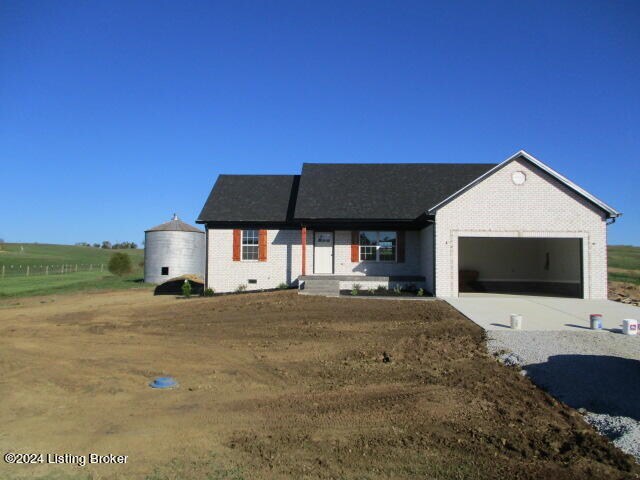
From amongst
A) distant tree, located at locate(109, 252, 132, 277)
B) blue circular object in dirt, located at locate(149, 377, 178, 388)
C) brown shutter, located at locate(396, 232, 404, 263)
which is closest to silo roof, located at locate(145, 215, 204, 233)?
distant tree, located at locate(109, 252, 132, 277)

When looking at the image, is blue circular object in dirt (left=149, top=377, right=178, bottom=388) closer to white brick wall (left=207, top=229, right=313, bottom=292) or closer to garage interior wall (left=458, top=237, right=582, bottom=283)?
white brick wall (left=207, top=229, right=313, bottom=292)

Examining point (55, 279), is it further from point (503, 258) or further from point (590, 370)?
point (590, 370)

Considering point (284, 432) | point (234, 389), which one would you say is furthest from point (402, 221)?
Answer: point (284, 432)

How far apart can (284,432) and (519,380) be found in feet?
14.3

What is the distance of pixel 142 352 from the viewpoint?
10.0 m

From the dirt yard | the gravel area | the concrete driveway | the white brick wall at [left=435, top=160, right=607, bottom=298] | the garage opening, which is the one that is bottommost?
the dirt yard

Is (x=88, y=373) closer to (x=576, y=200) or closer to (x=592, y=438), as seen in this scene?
(x=592, y=438)

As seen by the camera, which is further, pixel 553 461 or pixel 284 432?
pixel 284 432

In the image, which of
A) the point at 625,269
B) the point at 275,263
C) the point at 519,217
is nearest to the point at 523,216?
the point at 519,217

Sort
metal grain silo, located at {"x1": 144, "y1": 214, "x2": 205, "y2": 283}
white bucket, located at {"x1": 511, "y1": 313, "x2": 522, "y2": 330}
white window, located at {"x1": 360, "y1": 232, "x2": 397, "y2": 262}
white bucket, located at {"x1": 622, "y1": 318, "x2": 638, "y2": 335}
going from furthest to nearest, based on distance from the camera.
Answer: metal grain silo, located at {"x1": 144, "y1": 214, "x2": 205, "y2": 283}
white window, located at {"x1": 360, "y1": 232, "x2": 397, "y2": 262}
white bucket, located at {"x1": 511, "y1": 313, "x2": 522, "y2": 330}
white bucket, located at {"x1": 622, "y1": 318, "x2": 638, "y2": 335}

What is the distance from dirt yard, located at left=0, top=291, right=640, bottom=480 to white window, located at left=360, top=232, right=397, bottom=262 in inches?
321

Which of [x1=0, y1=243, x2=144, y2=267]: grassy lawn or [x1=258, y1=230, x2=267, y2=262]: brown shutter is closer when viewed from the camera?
[x1=258, y1=230, x2=267, y2=262]: brown shutter

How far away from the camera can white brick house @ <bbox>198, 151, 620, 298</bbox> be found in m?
17.0

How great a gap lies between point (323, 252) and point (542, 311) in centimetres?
964
